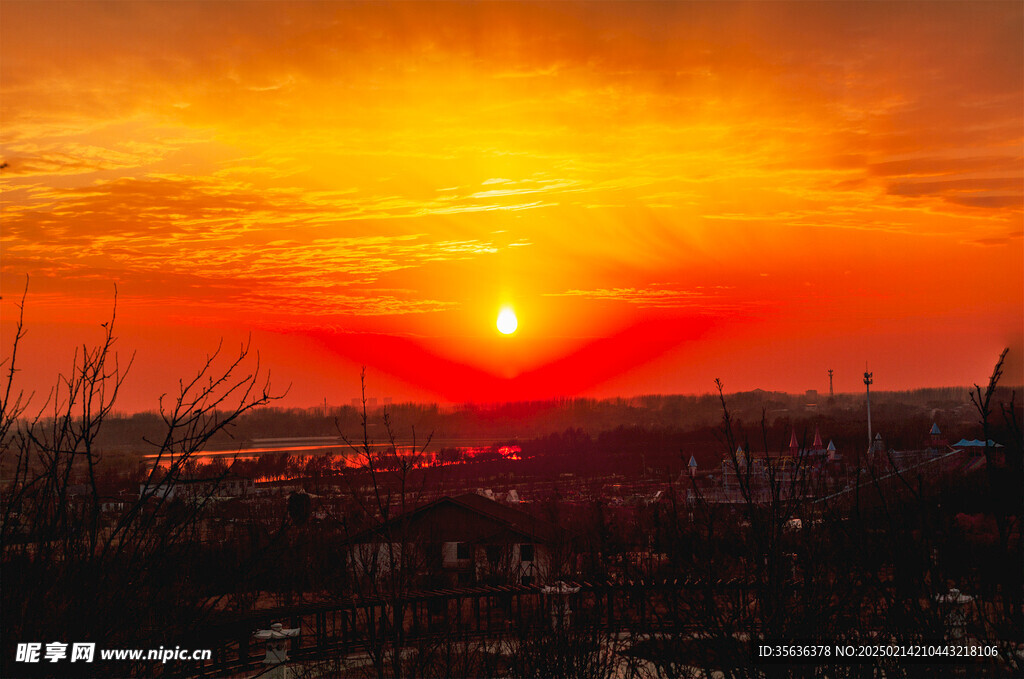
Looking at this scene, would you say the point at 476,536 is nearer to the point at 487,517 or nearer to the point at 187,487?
the point at 487,517

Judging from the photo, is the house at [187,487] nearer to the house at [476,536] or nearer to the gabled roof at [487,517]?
the house at [476,536]

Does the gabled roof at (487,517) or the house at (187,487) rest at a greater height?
the house at (187,487)

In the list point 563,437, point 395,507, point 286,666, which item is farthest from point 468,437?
point 286,666

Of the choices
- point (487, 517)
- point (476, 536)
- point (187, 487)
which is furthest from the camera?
point (487, 517)

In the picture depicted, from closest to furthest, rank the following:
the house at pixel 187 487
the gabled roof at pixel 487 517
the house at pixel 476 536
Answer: the house at pixel 187 487, the house at pixel 476 536, the gabled roof at pixel 487 517

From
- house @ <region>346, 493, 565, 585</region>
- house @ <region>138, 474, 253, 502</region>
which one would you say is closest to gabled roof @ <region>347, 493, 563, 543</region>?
house @ <region>346, 493, 565, 585</region>

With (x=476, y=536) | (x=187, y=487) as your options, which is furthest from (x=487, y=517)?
(x=187, y=487)

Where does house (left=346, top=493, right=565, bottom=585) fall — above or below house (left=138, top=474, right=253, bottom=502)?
below

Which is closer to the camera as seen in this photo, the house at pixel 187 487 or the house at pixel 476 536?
the house at pixel 187 487

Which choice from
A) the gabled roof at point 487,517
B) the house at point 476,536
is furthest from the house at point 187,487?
the gabled roof at point 487,517

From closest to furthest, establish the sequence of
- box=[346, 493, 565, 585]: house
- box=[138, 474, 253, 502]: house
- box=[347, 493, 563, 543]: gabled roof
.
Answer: box=[138, 474, 253, 502]: house, box=[346, 493, 565, 585]: house, box=[347, 493, 563, 543]: gabled roof

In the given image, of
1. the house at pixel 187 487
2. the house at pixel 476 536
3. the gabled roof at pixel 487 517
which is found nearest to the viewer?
the house at pixel 187 487

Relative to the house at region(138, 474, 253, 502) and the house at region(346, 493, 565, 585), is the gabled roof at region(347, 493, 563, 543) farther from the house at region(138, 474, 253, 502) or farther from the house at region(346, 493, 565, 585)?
the house at region(138, 474, 253, 502)

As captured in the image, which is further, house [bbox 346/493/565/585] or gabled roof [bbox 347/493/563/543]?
gabled roof [bbox 347/493/563/543]
